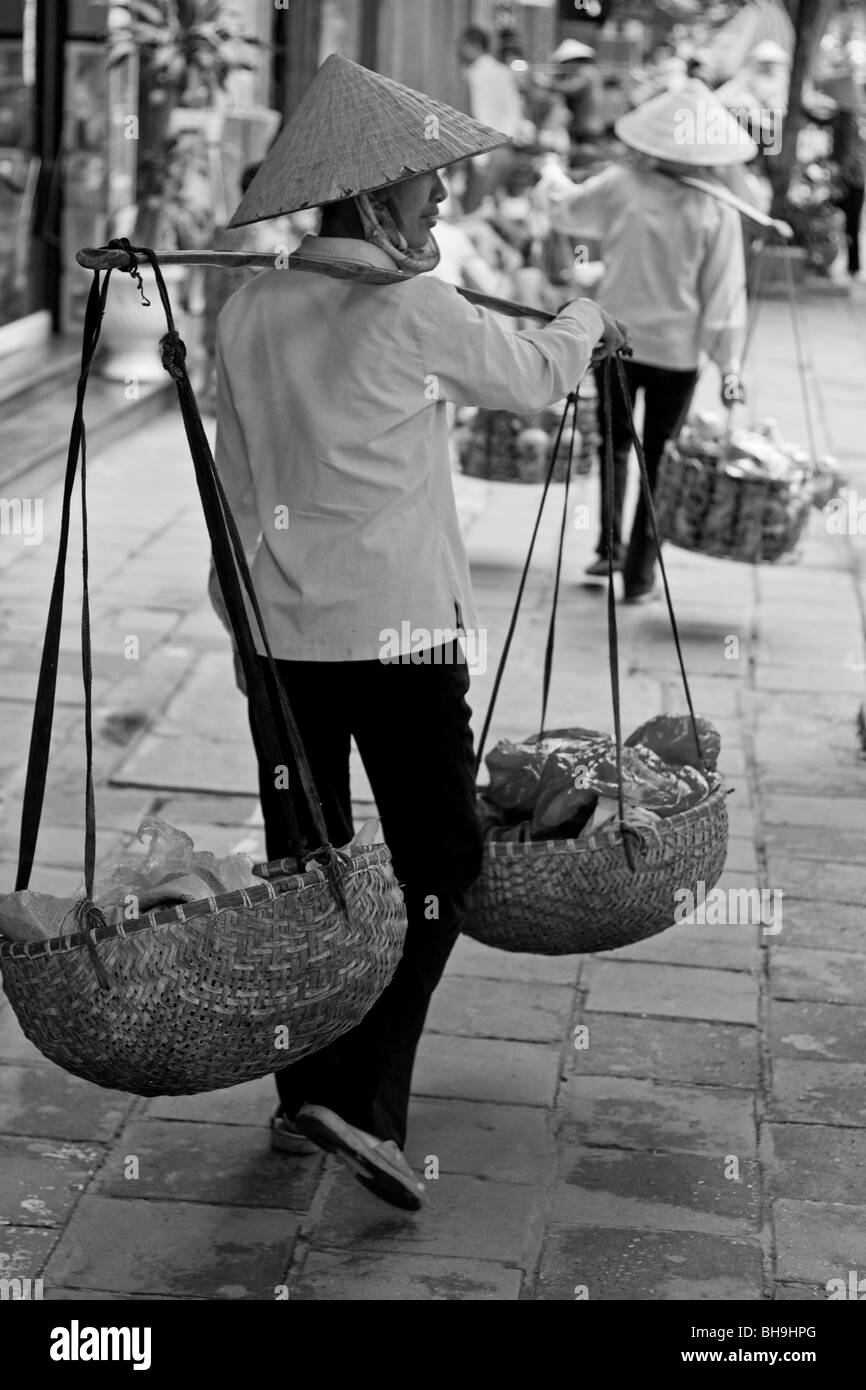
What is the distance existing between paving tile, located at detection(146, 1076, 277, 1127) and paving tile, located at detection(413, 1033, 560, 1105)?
285mm

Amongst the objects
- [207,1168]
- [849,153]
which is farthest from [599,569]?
[849,153]

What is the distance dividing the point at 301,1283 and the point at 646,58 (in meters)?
29.9

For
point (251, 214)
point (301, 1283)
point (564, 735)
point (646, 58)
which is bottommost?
point (646, 58)

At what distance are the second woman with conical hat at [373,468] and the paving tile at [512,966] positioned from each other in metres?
0.99

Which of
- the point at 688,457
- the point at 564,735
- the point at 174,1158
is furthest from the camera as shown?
the point at 688,457

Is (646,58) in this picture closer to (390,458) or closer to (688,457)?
(688,457)

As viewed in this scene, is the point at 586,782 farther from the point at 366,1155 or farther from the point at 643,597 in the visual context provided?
the point at 643,597

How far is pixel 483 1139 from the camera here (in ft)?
11.2

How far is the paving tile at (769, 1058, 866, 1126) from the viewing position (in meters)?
3.48

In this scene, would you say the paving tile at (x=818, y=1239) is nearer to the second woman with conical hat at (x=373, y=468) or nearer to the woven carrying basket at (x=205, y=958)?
the second woman with conical hat at (x=373, y=468)

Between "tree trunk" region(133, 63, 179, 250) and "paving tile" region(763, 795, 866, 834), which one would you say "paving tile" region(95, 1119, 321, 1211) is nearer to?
"paving tile" region(763, 795, 866, 834)

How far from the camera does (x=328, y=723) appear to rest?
10.1ft

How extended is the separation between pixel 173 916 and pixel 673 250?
185 inches

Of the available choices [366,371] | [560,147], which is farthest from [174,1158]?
[560,147]
